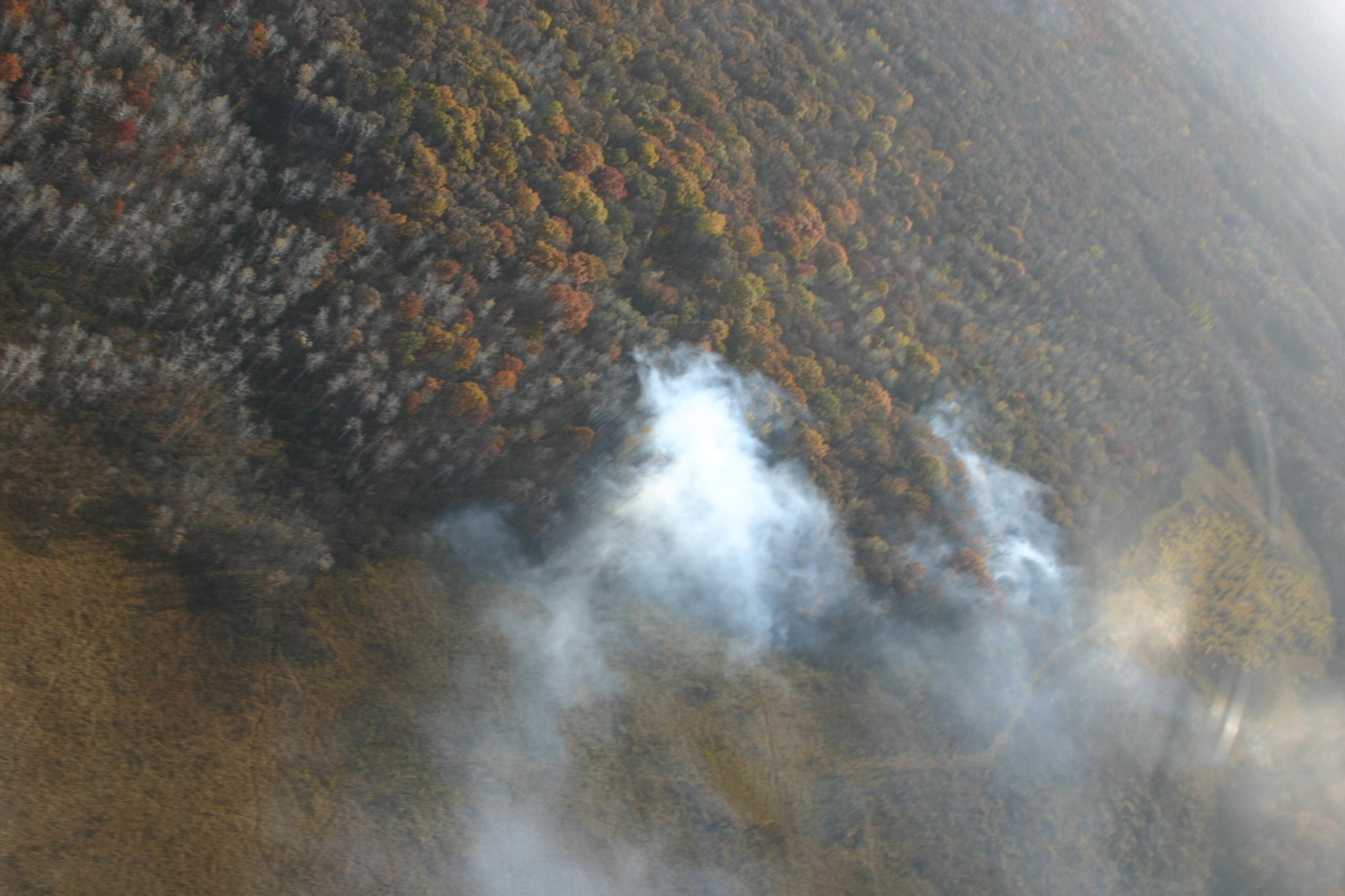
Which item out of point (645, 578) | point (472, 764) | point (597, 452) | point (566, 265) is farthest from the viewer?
point (566, 265)

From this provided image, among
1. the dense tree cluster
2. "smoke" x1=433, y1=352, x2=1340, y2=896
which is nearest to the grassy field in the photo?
"smoke" x1=433, y1=352, x2=1340, y2=896

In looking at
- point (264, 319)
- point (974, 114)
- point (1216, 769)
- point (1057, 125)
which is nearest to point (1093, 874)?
point (1216, 769)

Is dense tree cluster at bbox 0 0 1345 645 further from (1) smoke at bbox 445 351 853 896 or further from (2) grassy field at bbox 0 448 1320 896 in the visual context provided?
(2) grassy field at bbox 0 448 1320 896

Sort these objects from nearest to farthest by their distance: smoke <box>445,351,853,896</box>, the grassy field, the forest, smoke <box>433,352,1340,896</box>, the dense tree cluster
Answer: the grassy field < the forest < the dense tree cluster < smoke <box>445,351,853,896</box> < smoke <box>433,352,1340,896</box>

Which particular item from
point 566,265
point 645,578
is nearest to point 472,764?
point 645,578

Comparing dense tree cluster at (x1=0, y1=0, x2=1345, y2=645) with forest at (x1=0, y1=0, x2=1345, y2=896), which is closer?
forest at (x1=0, y1=0, x2=1345, y2=896)

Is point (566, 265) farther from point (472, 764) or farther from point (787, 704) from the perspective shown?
point (472, 764)

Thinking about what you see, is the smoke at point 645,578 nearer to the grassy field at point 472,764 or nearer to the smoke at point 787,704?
the smoke at point 787,704

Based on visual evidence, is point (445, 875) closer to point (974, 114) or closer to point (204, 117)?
point (204, 117)
